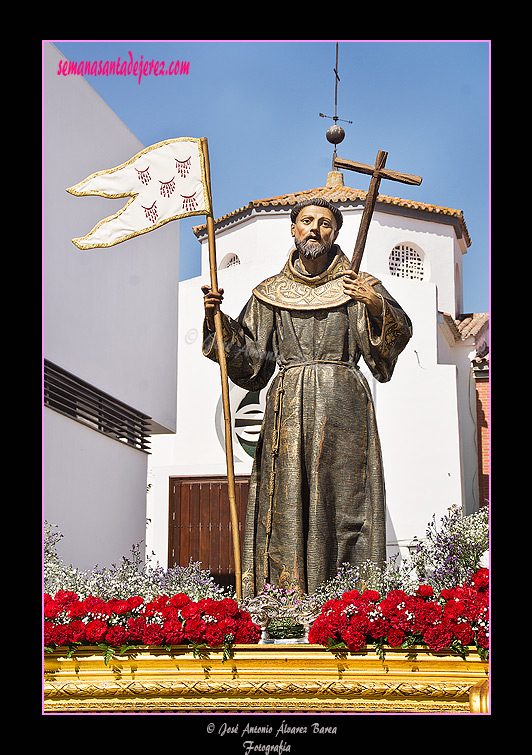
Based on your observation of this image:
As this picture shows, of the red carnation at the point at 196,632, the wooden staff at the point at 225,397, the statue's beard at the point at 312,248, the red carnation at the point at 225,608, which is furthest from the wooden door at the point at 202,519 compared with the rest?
the red carnation at the point at 196,632

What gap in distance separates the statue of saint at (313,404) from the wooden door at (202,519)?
273 inches

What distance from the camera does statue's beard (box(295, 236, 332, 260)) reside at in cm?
668

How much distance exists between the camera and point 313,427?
6.43m

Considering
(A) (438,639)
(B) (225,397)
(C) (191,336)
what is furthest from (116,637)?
(C) (191,336)

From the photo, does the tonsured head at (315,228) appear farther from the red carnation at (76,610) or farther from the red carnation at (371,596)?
the red carnation at (76,610)

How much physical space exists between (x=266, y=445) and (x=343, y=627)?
78.9 inches

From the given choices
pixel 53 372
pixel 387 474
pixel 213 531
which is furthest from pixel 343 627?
pixel 213 531

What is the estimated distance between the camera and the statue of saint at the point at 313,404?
6.26 meters

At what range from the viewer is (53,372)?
8.68 meters

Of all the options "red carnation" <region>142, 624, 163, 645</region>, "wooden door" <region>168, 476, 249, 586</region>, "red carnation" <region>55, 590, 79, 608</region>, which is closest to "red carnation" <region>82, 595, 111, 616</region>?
"red carnation" <region>55, 590, 79, 608</region>

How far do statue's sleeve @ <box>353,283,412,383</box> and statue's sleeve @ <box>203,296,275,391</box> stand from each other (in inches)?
28.2

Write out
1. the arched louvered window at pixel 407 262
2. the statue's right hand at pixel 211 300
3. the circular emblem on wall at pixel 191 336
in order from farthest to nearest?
the arched louvered window at pixel 407 262, the circular emblem on wall at pixel 191 336, the statue's right hand at pixel 211 300
